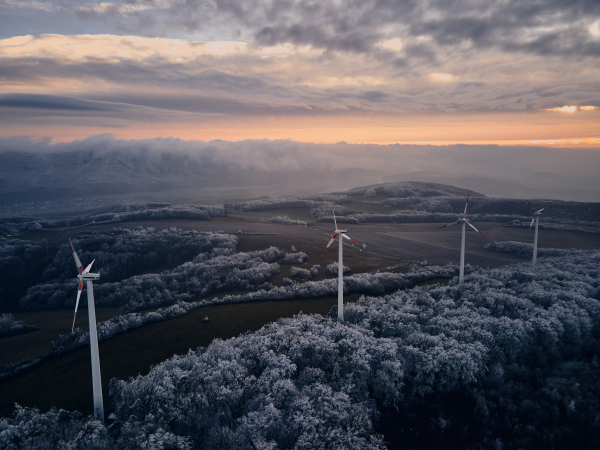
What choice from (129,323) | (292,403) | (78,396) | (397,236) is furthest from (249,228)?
(292,403)

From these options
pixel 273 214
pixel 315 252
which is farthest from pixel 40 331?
pixel 273 214

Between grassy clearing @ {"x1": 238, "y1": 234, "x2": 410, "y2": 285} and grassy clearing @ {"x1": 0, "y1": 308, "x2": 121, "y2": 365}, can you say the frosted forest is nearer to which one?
grassy clearing @ {"x1": 0, "y1": 308, "x2": 121, "y2": 365}

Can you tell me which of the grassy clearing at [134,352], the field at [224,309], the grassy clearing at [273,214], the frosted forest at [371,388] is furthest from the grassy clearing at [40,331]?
the grassy clearing at [273,214]

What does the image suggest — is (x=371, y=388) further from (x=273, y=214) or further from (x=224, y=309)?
(x=273, y=214)

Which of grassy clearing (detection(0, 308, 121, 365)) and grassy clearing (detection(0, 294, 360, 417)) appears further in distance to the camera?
grassy clearing (detection(0, 308, 121, 365))

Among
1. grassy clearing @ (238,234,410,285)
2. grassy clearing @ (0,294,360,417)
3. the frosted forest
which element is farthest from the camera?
grassy clearing @ (238,234,410,285)

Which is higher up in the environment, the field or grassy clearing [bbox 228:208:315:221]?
grassy clearing [bbox 228:208:315:221]

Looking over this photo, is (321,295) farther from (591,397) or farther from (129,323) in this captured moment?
(591,397)

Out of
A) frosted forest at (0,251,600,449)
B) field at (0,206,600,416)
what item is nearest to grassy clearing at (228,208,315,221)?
field at (0,206,600,416)

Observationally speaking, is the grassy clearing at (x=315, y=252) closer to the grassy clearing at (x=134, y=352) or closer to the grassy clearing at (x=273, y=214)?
the grassy clearing at (x=134, y=352)
